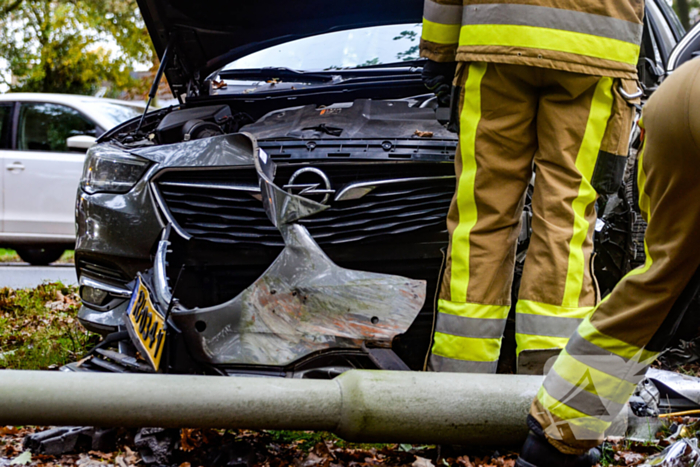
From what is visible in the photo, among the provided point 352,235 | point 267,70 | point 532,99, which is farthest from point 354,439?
point 267,70

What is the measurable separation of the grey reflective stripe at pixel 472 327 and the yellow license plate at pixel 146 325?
100cm

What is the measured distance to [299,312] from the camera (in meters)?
2.57

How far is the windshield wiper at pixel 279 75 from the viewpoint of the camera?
371 cm

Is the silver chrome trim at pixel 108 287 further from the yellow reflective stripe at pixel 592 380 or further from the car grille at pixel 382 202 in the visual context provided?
the yellow reflective stripe at pixel 592 380

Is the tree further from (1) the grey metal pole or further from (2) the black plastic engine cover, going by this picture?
(1) the grey metal pole

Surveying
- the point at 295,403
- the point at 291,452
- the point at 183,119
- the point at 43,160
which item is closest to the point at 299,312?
the point at 291,452

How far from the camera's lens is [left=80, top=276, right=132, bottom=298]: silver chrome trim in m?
3.08

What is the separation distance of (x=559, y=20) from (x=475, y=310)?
0.98 m

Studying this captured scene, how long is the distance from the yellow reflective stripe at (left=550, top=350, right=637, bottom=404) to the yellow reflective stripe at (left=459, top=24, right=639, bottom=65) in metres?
1.05

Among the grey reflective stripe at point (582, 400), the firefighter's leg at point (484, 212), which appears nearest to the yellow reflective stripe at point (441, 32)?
the firefighter's leg at point (484, 212)

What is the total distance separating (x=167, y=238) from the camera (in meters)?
2.85

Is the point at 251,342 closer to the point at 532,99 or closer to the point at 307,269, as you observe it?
the point at 307,269

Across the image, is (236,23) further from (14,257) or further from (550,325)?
(14,257)

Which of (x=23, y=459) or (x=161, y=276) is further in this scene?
(x=161, y=276)
